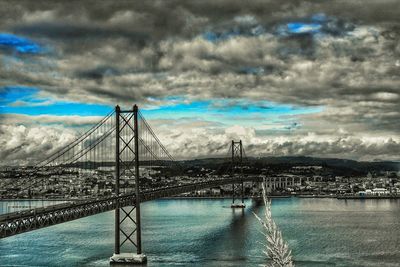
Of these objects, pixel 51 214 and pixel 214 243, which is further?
pixel 214 243

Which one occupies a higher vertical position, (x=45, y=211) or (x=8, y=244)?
(x=45, y=211)

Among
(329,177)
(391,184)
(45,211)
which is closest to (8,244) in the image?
(45,211)

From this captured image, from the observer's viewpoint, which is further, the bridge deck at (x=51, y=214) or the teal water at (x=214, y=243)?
the teal water at (x=214, y=243)

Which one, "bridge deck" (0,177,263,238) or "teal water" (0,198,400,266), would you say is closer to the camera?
"bridge deck" (0,177,263,238)

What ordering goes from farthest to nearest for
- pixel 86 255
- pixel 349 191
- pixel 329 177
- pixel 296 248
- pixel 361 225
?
pixel 329 177, pixel 349 191, pixel 361 225, pixel 296 248, pixel 86 255

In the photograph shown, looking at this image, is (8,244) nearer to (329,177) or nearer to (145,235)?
(145,235)

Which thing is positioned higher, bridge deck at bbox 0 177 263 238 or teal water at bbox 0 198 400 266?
bridge deck at bbox 0 177 263 238

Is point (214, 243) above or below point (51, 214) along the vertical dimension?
below

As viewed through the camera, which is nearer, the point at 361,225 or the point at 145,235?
the point at 145,235

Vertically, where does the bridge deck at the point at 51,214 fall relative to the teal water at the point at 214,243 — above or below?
above

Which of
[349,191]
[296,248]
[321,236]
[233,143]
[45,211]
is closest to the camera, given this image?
[45,211]
